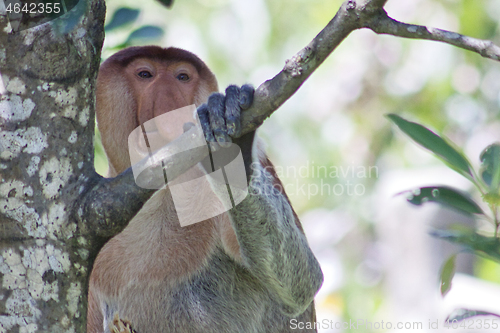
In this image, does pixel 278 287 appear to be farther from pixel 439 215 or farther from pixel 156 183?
pixel 439 215

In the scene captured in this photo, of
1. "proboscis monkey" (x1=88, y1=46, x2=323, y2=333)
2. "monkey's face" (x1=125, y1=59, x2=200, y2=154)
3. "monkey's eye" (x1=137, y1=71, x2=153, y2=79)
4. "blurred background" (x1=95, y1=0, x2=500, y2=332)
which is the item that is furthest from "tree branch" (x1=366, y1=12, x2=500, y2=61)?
"blurred background" (x1=95, y1=0, x2=500, y2=332)

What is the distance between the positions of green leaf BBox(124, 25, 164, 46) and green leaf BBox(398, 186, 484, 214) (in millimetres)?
2056

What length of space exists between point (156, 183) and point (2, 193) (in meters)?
0.47

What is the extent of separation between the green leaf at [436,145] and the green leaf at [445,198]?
10cm

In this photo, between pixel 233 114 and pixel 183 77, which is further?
pixel 183 77

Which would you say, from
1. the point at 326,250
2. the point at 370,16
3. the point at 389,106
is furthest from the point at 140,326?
the point at 326,250

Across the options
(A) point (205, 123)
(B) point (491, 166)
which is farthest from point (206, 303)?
(B) point (491, 166)

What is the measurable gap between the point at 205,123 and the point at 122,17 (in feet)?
5.15

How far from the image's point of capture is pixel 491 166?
6.27 ft

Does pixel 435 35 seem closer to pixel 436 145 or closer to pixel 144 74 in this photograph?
pixel 436 145

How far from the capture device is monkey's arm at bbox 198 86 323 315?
2.44m

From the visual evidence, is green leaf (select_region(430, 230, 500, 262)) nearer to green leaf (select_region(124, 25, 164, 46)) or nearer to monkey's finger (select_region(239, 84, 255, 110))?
monkey's finger (select_region(239, 84, 255, 110))

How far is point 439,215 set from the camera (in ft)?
25.6

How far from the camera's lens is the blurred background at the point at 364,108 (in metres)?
8.62
